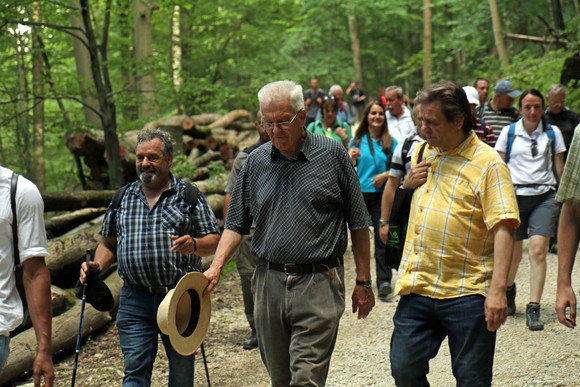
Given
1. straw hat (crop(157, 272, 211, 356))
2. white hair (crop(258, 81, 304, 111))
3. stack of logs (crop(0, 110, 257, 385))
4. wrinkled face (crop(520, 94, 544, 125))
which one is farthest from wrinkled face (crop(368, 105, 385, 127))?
straw hat (crop(157, 272, 211, 356))

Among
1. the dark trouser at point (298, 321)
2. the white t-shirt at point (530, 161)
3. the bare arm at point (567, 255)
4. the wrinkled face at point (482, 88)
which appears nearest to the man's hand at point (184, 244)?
the dark trouser at point (298, 321)

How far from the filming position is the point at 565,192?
3.49 m

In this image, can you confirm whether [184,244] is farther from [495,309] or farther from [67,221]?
[67,221]

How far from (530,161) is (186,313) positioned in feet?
14.7

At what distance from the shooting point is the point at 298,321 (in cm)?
381

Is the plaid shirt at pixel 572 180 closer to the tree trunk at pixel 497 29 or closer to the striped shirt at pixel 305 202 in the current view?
the striped shirt at pixel 305 202

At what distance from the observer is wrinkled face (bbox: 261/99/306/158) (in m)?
3.75

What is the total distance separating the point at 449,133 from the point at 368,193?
4.68 m

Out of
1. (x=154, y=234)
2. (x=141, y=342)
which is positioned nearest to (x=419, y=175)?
(x=154, y=234)

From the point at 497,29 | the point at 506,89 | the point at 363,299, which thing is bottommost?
the point at 363,299

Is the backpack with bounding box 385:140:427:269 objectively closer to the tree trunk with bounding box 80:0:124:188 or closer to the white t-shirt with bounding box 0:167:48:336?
the white t-shirt with bounding box 0:167:48:336

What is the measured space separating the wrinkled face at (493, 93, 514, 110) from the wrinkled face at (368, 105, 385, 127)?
1.72 meters

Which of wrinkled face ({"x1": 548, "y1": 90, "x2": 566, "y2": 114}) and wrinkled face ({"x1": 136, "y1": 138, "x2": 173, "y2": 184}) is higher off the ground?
wrinkled face ({"x1": 548, "y1": 90, "x2": 566, "y2": 114})

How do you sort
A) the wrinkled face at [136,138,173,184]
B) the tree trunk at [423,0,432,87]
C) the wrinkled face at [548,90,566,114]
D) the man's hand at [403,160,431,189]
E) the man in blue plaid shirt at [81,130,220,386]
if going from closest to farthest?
the man's hand at [403,160,431,189] < the man in blue plaid shirt at [81,130,220,386] < the wrinkled face at [136,138,173,184] < the wrinkled face at [548,90,566,114] < the tree trunk at [423,0,432,87]
